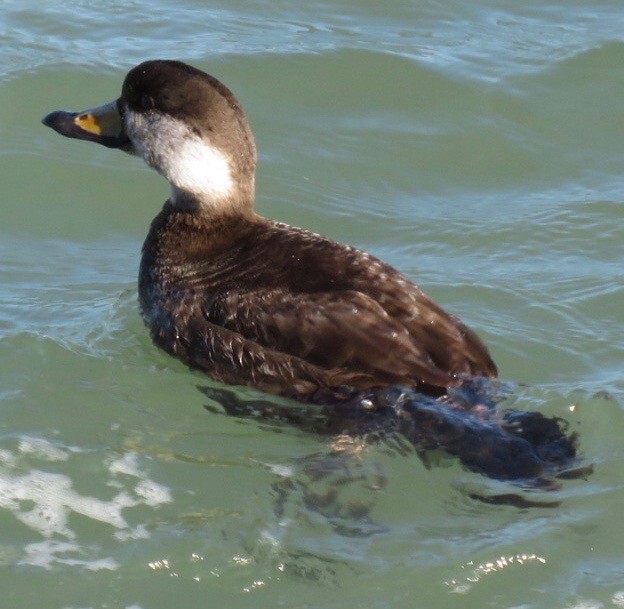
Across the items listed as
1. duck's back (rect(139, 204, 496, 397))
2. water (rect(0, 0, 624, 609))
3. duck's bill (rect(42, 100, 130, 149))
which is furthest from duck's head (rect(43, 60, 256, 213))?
water (rect(0, 0, 624, 609))

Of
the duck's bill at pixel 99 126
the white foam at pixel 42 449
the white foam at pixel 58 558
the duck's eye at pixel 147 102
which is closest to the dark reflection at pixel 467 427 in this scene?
the white foam at pixel 42 449

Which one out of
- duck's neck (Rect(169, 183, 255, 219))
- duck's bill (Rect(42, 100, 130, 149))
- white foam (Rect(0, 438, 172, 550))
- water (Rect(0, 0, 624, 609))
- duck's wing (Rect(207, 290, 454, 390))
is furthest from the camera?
duck's bill (Rect(42, 100, 130, 149))

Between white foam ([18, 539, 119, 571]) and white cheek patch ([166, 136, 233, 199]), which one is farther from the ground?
white cheek patch ([166, 136, 233, 199])

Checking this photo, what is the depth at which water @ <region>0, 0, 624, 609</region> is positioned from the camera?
5.06 meters

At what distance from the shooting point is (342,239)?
7.91m

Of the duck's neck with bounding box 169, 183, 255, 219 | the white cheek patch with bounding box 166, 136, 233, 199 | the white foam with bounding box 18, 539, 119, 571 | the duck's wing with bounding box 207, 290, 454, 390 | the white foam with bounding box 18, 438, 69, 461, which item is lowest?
the white foam with bounding box 18, 539, 119, 571

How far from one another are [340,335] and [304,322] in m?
0.18

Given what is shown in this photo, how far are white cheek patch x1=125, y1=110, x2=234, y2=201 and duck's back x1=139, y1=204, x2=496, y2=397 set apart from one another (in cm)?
32

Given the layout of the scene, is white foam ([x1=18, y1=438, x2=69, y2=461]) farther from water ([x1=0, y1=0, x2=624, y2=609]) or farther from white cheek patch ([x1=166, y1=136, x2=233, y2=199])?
white cheek patch ([x1=166, y1=136, x2=233, y2=199])

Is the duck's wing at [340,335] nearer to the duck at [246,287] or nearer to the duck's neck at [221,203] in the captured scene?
the duck at [246,287]

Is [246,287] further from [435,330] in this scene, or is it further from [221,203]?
[435,330]

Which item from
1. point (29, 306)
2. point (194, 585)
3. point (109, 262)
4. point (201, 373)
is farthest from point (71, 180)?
point (194, 585)

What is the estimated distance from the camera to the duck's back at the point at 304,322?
18.5 feet

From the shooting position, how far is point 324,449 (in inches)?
227
